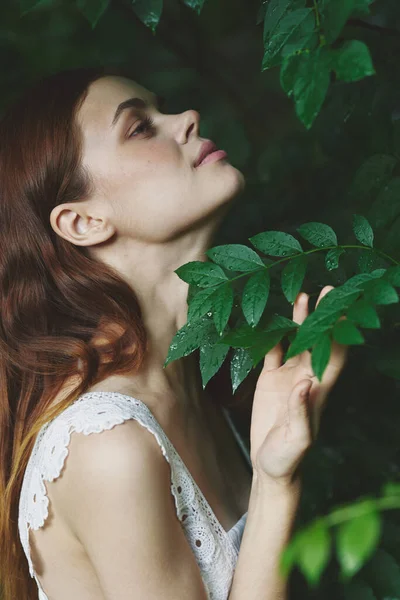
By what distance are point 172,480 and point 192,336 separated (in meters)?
0.30

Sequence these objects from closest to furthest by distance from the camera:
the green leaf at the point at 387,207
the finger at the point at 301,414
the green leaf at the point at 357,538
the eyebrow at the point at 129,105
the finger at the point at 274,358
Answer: the green leaf at the point at 357,538 → the finger at the point at 301,414 → the finger at the point at 274,358 → the green leaf at the point at 387,207 → the eyebrow at the point at 129,105

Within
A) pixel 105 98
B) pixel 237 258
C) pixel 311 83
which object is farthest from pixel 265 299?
pixel 105 98

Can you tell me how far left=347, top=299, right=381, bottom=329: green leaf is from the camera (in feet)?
3.05

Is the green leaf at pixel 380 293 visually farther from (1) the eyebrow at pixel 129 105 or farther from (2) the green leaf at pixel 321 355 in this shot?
(1) the eyebrow at pixel 129 105

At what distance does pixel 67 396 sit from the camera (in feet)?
4.94

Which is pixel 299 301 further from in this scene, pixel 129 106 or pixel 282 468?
pixel 129 106

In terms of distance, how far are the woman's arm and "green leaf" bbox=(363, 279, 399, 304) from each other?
18.2 inches

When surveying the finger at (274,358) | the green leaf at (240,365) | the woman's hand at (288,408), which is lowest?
the woman's hand at (288,408)

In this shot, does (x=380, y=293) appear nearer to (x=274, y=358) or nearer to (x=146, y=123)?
(x=274, y=358)

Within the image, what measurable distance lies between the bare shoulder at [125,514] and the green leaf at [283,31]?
26.6 inches

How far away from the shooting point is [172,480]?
142 centimetres

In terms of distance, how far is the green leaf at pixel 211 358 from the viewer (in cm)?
127

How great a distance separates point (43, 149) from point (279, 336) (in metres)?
0.75

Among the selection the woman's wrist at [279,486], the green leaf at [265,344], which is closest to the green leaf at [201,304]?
the green leaf at [265,344]
